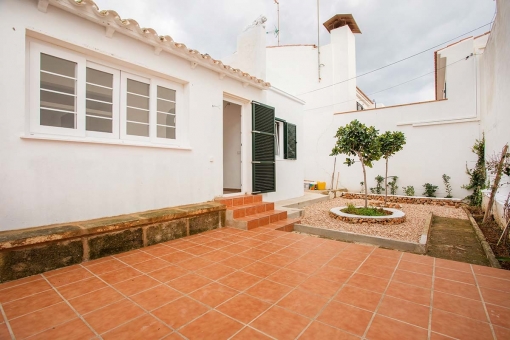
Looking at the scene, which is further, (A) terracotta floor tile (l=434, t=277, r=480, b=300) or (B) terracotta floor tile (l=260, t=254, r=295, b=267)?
(B) terracotta floor tile (l=260, t=254, r=295, b=267)

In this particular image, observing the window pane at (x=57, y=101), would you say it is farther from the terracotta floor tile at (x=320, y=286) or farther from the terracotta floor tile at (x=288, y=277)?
the terracotta floor tile at (x=320, y=286)

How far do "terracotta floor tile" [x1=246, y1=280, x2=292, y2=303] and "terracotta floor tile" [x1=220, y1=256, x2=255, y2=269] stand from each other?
461 mm

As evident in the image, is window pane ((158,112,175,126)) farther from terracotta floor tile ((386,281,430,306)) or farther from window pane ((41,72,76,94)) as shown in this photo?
terracotta floor tile ((386,281,430,306))

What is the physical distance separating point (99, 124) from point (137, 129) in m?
0.54

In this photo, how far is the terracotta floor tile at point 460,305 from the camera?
1742 millimetres

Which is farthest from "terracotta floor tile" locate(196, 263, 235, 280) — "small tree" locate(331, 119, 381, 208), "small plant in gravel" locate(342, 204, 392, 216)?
"small tree" locate(331, 119, 381, 208)

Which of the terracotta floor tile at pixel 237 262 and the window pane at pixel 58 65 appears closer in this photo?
the terracotta floor tile at pixel 237 262

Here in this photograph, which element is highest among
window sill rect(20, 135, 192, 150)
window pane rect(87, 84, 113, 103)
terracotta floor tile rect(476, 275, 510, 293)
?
window pane rect(87, 84, 113, 103)

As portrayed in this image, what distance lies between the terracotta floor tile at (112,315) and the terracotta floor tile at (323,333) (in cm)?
117

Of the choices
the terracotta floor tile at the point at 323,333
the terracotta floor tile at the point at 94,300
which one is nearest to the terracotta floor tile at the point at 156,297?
the terracotta floor tile at the point at 94,300

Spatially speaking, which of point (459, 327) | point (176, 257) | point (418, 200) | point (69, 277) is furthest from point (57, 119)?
point (418, 200)

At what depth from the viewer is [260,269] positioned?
8.31 feet

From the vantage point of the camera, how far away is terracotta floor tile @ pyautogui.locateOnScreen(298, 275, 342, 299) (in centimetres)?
204

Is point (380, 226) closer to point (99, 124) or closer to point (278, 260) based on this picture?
point (278, 260)
